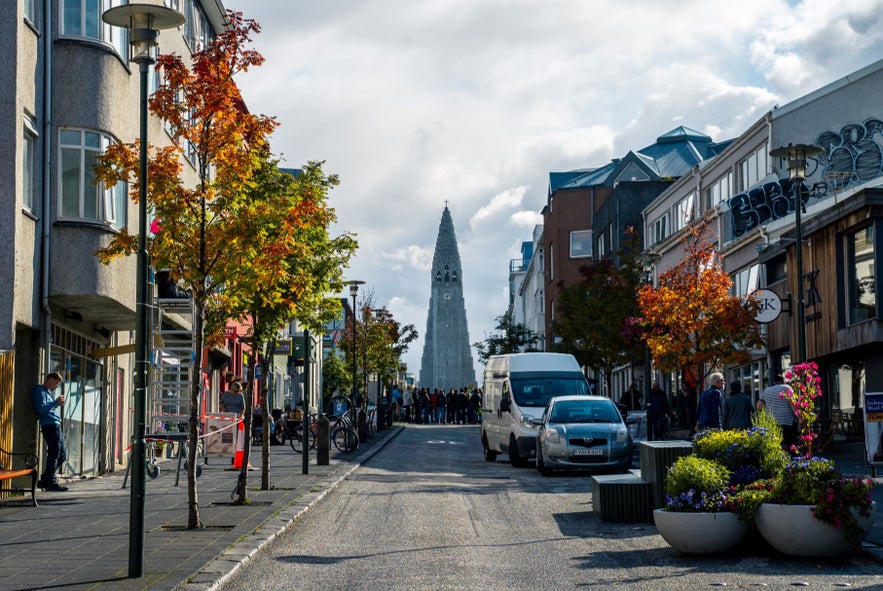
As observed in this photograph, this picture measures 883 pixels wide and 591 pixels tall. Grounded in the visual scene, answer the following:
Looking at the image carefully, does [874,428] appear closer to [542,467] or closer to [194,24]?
[542,467]

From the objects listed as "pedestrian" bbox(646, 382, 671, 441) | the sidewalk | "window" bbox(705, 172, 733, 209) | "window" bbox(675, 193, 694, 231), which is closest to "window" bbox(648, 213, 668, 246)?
"window" bbox(675, 193, 694, 231)

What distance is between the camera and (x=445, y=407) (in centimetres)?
6606

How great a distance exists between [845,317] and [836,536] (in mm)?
20762

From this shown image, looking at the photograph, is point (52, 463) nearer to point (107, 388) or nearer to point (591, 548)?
point (107, 388)

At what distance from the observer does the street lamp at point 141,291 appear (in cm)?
1013

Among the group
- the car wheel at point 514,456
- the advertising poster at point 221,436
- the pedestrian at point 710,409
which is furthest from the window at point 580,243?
the advertising poster at point 221,436

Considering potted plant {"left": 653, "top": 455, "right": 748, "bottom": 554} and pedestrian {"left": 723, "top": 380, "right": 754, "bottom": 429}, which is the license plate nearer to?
pedestrian {"left": 723, "top": 380, "right": 754, "bottom": 429}

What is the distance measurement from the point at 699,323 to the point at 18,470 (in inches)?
811

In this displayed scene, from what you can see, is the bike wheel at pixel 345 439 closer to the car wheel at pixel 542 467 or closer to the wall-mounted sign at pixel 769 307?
the car wheel at pixel 542 467

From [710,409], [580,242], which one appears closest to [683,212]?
[710,409]

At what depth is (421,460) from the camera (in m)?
30.5

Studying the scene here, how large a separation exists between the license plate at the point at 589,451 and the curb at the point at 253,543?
4.99 m

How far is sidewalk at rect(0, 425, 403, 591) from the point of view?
10070 millimetres

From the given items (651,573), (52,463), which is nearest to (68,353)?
(52,463)
